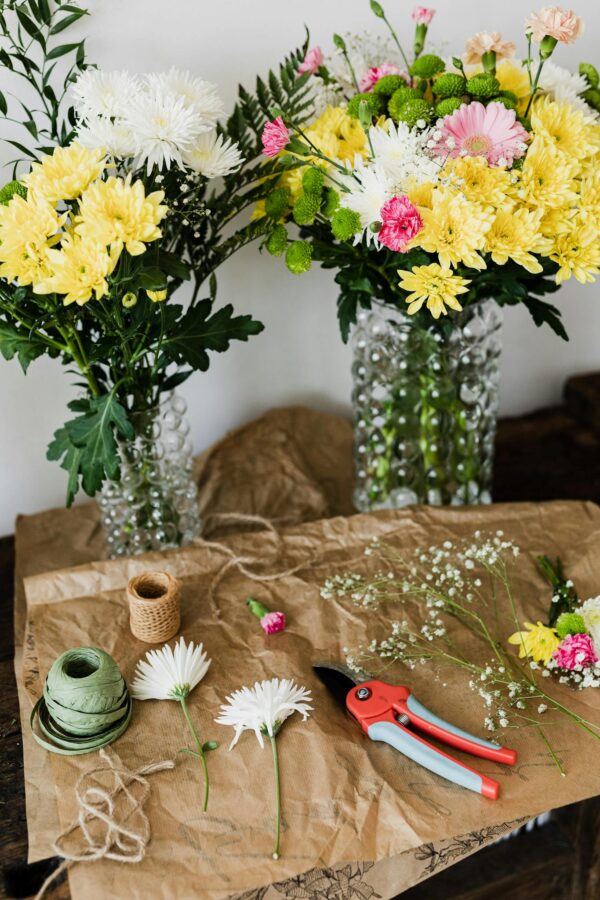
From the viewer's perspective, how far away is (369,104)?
35.0 inches

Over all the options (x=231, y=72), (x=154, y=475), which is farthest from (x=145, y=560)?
(x=231, y=72)

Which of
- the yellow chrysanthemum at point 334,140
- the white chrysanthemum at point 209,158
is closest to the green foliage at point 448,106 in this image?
the yellow chrysanthemum at point 334,140

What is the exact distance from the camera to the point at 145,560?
1.01m

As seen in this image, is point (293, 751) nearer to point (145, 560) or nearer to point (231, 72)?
point (145, 560)

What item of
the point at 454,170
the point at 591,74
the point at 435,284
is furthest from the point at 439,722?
the point at 591,74

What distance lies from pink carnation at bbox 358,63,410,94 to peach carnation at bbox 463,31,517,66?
0.25 feet

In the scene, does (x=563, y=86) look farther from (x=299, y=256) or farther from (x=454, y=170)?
(x=299, y=256)

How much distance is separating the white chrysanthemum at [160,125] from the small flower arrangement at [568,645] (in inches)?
24.0

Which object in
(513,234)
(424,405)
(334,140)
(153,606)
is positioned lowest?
(153,606)

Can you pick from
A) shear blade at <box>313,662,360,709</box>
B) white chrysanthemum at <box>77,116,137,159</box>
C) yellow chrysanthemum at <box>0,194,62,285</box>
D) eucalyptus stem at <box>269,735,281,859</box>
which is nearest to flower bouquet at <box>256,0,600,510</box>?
white chrysanthemum at <box>77,116,137,159</box>

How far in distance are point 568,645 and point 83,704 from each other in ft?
1.59

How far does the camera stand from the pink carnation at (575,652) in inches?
33.1

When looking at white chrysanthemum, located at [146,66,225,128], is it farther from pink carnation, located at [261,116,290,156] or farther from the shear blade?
the shear blade

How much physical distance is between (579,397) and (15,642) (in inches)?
39.3
